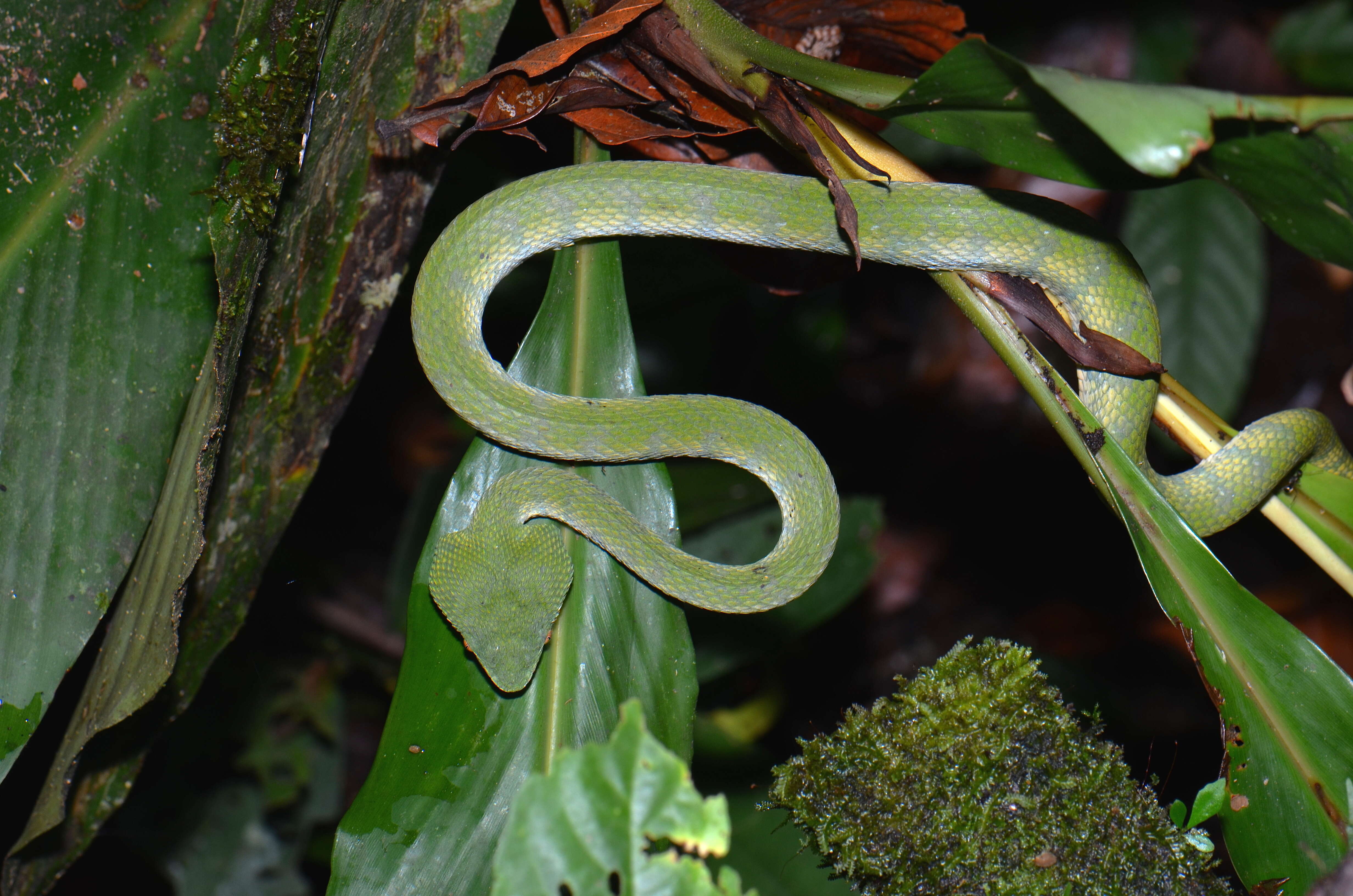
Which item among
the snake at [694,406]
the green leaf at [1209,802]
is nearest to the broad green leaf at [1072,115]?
the snake at [694,406]

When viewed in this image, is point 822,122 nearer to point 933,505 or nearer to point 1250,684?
point 1250,684

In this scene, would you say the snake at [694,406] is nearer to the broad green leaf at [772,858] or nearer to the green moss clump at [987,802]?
the green moss clump at [987,802]

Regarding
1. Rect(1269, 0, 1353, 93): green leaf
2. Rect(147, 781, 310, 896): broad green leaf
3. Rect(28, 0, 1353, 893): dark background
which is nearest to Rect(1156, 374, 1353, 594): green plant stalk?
Rect(28, 0, 1353, 893): dark background

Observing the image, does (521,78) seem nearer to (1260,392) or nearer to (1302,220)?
(1302,220)

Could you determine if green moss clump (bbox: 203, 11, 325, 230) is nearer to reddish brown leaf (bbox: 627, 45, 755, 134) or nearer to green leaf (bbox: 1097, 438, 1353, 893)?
reddish brown leaf (bbox: 627, 45, 755, 134)

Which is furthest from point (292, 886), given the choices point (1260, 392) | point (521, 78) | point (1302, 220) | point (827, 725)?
point (1260, 392)

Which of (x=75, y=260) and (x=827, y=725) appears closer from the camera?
(x=75, y=260)

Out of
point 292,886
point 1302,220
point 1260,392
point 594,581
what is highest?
point 1302,220
